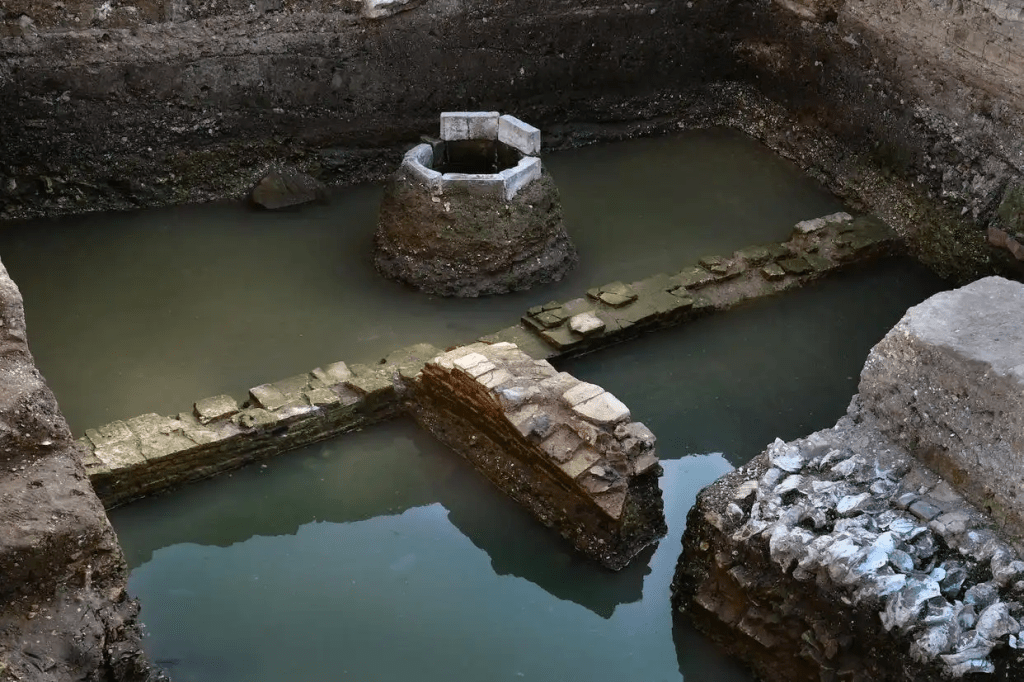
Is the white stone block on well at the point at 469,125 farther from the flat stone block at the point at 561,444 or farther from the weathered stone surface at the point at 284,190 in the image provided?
the flat stone block at the point at 561,444

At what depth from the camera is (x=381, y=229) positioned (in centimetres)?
630

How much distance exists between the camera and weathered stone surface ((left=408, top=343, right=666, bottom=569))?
4.50 meters

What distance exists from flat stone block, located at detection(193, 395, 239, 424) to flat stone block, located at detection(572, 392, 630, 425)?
5.19ft

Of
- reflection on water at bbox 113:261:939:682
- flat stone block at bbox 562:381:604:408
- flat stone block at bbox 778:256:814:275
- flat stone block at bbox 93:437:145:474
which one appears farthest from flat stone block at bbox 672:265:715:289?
flat stone block at bbox 93:437:145:474

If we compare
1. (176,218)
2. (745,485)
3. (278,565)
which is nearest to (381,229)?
(176,218)

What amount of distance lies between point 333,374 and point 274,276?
121cm

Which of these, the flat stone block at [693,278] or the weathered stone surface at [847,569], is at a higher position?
the weathered stone surface at [847,569]

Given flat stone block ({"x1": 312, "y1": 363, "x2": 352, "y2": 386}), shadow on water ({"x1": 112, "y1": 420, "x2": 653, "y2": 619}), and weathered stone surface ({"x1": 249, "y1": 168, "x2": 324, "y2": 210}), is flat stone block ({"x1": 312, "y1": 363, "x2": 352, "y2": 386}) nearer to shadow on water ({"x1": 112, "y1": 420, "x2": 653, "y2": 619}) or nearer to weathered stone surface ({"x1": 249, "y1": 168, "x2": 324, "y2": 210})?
shadow on water ({"x1": 112, "y1": 420, "x2": 653, "y2": 619})

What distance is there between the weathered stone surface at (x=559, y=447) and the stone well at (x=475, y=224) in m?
1.11

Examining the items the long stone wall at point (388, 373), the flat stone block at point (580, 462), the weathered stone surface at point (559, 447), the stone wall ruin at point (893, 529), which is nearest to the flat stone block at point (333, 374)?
the long stone wall at point (388, 373)

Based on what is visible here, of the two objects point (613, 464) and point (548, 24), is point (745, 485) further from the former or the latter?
point (548, 24)

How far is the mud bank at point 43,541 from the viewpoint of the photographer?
10.2 feet

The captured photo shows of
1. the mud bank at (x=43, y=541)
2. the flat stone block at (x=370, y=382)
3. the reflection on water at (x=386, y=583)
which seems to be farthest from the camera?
the flat stone block at (x=370, y=382)

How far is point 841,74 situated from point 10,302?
18.7ft
